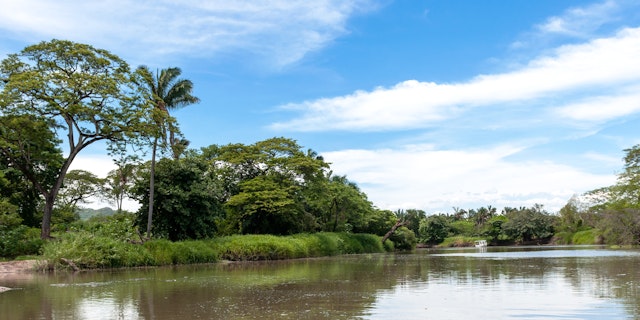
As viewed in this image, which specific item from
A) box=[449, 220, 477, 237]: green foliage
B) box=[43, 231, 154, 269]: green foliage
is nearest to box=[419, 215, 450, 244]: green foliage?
box=[449, 220, 477, 237]: green foliage

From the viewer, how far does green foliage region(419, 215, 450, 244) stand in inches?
4200

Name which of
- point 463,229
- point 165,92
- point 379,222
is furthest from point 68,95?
point 463,229

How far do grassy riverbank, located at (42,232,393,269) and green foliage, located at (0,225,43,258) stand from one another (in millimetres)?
1832

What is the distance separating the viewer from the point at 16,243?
3341 centimetres

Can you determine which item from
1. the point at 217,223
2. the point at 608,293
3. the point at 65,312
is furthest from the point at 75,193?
the point at 608,293

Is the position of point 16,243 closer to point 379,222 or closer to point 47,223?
point 47,223

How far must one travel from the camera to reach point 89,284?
21.3 metres

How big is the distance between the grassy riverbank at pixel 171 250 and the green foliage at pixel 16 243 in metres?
1.83

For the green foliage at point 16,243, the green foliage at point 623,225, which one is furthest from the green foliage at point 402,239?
the green foliage at point 16,243

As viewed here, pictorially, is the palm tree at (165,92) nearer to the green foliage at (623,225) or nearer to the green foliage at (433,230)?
the green foliage at (623,225)

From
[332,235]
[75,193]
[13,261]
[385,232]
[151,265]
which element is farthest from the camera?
[385,232]

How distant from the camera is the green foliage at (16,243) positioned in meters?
32.7

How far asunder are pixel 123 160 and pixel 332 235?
78.1ft

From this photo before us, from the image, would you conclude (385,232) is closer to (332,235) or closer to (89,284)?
(332,235)
